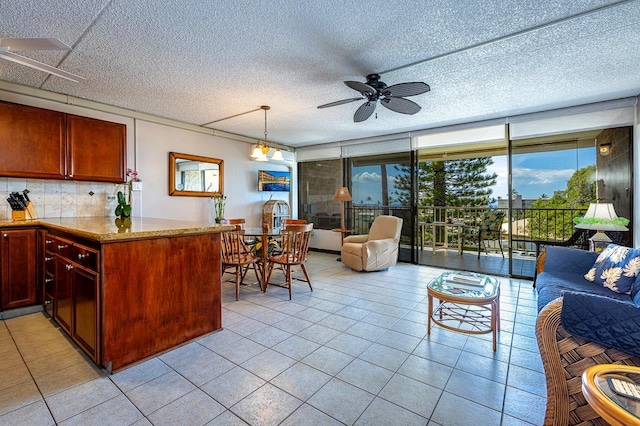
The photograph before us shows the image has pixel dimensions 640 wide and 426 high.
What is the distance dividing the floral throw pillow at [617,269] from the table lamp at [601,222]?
2.30 ft

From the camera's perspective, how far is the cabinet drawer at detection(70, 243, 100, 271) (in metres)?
1.99

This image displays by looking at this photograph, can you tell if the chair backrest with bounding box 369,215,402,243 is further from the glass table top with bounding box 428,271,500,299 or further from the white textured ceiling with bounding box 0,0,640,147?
the glass table top with bounding box 428,271,500,299

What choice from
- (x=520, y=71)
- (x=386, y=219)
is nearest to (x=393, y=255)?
(x=386, y=219)

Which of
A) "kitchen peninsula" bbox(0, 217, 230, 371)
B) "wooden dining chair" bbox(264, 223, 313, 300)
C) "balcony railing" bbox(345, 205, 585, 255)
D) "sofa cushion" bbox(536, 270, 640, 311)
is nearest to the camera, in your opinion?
"kitchen peninsula" bbox(0, 217, 230, 371)

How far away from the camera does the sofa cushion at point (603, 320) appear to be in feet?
3.94

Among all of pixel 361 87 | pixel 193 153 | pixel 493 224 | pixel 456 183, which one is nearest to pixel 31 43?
pixel 361 87

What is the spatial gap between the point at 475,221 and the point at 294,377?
19.2 ft

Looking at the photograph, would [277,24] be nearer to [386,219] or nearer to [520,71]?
[520,71]

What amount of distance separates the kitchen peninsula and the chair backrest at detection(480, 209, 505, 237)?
5.55 m

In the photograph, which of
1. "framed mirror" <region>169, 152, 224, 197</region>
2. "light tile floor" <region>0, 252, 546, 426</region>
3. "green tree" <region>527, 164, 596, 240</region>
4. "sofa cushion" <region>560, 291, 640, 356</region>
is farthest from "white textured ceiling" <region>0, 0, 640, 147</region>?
"light tile floor" <region>0, 252, 546, 426</region>

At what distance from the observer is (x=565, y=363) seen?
4.49 ft

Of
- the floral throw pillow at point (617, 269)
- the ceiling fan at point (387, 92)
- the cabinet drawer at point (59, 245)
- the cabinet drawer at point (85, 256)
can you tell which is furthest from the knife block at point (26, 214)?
Result: the floral throw pillow at point (617, 269)

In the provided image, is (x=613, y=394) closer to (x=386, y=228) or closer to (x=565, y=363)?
(x=565, y=363)

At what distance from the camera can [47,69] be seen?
214cm
